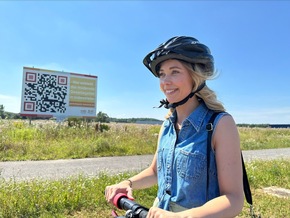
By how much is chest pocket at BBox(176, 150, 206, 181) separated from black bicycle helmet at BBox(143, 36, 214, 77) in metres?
0.51

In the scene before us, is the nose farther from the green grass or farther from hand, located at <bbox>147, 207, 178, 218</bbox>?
the green grass

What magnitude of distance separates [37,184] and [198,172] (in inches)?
177

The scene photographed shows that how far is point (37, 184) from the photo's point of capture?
5.10 meters

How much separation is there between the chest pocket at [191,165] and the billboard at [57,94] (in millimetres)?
30706

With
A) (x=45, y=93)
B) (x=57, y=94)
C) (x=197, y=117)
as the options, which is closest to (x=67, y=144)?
(x=197, y=117)

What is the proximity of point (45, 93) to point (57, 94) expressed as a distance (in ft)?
6.02

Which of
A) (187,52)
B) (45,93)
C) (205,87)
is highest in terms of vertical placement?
(45,93)

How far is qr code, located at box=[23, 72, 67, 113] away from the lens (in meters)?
29.8

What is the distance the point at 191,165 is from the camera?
144 centimetres

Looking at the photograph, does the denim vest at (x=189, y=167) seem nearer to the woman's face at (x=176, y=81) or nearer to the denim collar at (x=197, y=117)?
the denim collar at (x=197, y=117)

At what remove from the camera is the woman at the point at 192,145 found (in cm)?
135

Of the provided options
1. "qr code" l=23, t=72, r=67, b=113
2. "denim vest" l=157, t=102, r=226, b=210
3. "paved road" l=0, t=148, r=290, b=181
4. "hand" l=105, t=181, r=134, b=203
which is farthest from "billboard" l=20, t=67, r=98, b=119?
"denim vest" l=157, t=102, r=226, b=210

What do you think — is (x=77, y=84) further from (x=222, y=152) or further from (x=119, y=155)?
(x=222, y=152)

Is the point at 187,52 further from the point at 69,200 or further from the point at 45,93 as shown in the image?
the point at 45,93
